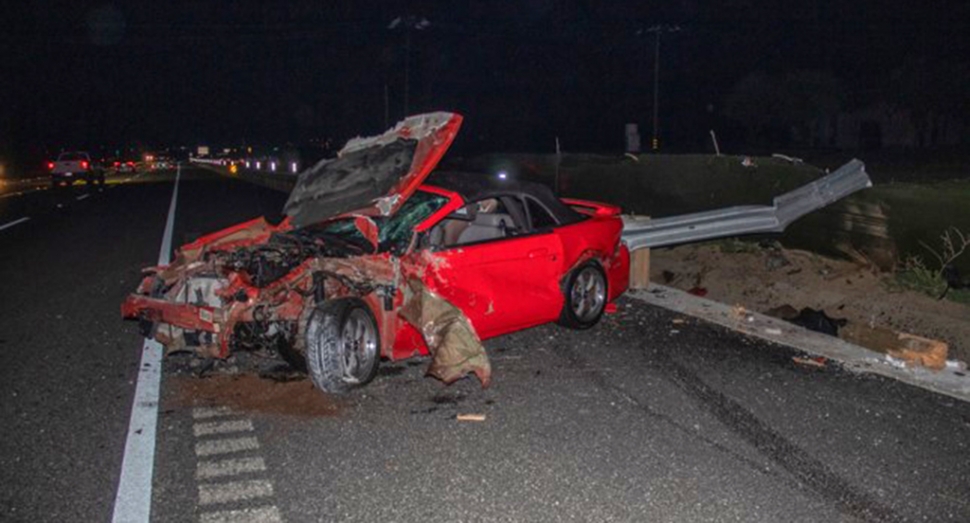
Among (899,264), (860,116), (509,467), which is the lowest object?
(509,467)

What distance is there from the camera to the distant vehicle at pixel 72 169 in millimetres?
37312

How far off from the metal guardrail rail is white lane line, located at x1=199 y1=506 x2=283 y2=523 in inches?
247

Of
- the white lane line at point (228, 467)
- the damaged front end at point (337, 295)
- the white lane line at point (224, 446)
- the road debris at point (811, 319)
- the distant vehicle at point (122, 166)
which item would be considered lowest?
the white lane line at point (228, 467)

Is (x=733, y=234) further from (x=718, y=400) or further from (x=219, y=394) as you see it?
(x=219, y=394)

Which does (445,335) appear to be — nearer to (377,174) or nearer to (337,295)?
(337,295)

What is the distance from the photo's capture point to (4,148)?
68688 millimetres

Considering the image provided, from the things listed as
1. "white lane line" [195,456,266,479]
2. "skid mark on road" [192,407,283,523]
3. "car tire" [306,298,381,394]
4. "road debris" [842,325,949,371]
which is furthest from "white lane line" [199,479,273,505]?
"road debris" [842,325,949,371]

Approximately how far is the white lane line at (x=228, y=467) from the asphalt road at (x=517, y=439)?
2 centimetres

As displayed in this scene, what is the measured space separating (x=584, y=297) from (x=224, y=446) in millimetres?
3879

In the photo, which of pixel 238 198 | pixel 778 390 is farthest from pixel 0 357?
pixel 238 198

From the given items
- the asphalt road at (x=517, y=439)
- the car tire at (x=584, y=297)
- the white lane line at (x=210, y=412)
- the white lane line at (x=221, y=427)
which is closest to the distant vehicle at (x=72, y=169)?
the asphalt road at (x=517, y=439)

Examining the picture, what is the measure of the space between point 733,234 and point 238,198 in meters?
20.2

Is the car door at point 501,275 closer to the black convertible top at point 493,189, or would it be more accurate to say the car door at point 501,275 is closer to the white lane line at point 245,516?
the black convertible top at point 493,189

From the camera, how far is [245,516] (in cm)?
388
